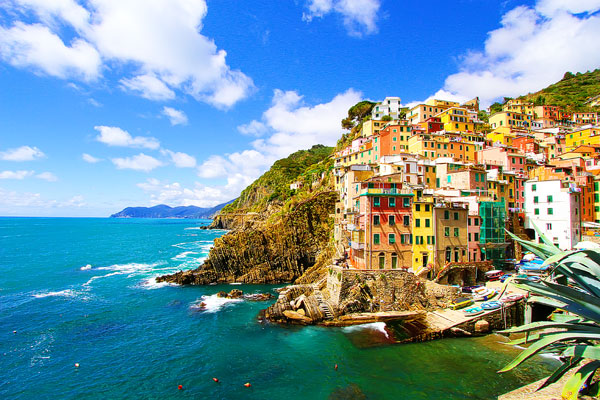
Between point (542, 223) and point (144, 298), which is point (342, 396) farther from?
point (542, 223)

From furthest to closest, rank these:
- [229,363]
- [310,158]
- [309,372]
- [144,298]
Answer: [310,158], [144,298], [229,363], [309,372]

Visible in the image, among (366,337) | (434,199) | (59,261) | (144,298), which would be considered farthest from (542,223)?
(59,261)

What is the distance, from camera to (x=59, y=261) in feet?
236

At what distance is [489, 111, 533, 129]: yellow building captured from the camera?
272 feet

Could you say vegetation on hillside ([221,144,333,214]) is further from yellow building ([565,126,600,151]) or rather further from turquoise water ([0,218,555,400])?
turquoise water ([0,218,555,400])

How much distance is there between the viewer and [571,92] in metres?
135

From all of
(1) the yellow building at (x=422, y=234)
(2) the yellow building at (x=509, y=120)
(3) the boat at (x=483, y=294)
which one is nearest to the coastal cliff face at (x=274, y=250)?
(1) the yellow building at (x=422, y=234)

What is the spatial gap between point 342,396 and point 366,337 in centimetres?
897

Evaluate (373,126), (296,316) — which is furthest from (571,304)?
(373,126)

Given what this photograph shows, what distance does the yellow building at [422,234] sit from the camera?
37031 millimetres

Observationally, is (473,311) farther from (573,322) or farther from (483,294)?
(573,322)

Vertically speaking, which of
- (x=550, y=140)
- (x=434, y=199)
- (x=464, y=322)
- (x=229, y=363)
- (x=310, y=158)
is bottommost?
(x=229, y=363)

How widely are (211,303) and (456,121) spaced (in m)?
65.2

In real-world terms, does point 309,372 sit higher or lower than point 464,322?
lower
